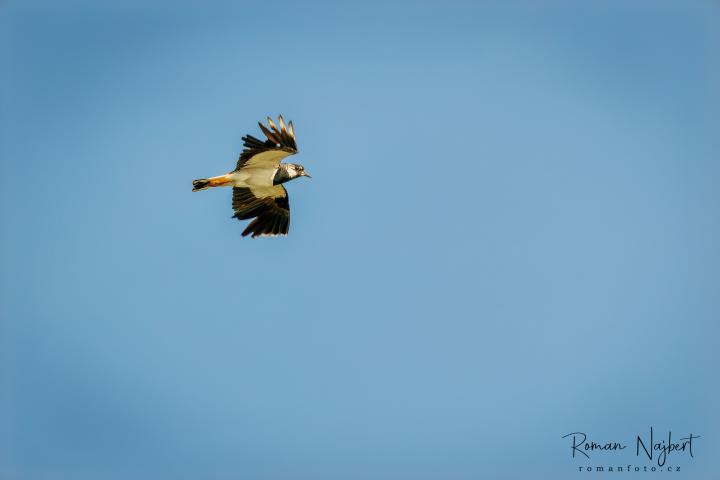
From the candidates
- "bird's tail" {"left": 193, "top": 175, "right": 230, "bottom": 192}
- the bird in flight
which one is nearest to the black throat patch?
the bird in flight

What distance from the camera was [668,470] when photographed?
2294 cm

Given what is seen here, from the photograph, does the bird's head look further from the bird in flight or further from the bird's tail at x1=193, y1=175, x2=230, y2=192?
the bird's tail at x1=193, y1=175, x2=230, y2=192

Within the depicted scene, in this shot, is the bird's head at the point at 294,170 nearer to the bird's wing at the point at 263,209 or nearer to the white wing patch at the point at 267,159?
the white wing patch at the point at 267,159

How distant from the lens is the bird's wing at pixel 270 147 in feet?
63.6

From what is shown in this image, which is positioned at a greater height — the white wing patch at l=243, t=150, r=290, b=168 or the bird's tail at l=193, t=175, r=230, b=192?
the white wing patch at l=243, t=150, r=290, b=168

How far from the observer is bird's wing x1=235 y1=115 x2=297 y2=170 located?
63.6 feet

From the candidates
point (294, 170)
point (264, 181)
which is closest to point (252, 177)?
point (264, 181)

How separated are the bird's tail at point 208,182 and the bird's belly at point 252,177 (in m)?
0.18

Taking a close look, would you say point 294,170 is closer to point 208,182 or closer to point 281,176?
point 281,176

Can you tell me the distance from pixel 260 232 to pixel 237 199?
3.26 ft

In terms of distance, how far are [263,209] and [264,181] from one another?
0.87 metres

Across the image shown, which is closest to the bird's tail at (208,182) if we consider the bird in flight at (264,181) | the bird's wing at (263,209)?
the bird in flight at (264,181)

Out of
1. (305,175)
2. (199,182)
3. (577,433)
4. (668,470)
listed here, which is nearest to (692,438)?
(668,470)

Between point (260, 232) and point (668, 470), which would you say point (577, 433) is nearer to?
point (668, 470)
